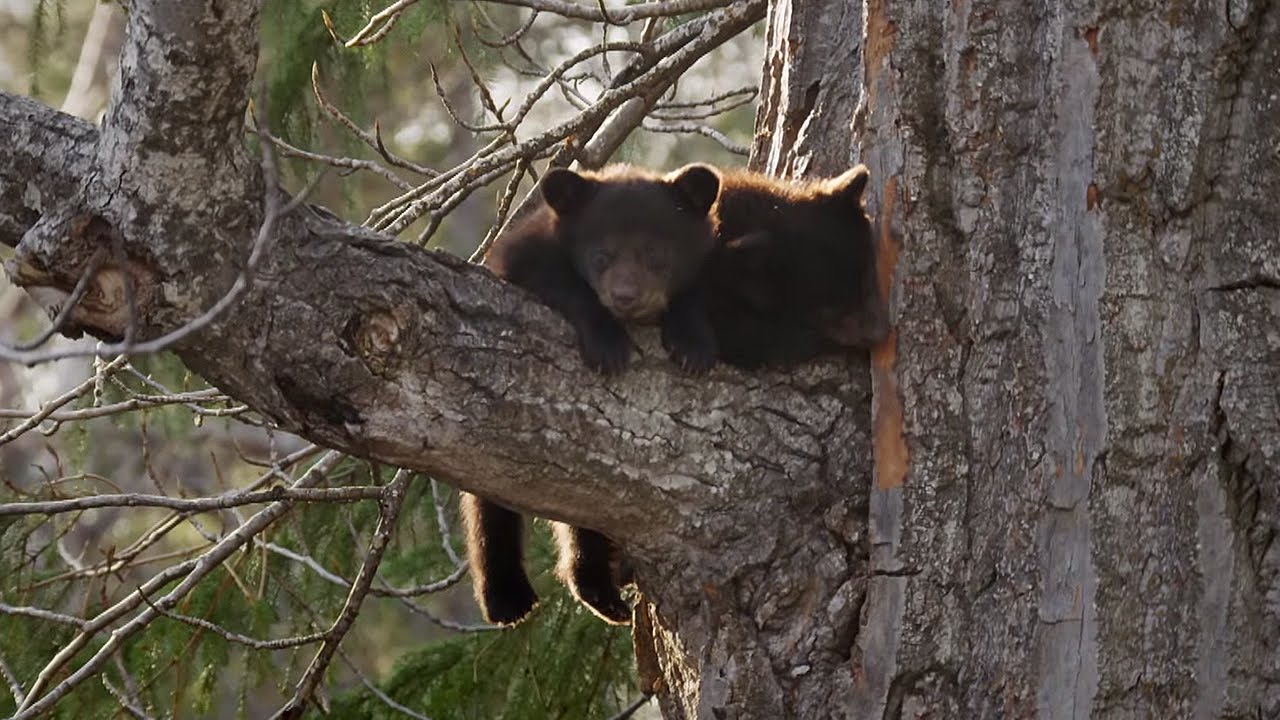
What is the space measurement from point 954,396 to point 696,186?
141 centimetres

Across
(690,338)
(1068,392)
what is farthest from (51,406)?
(1068,392)

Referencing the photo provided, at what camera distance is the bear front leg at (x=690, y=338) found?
3493mm

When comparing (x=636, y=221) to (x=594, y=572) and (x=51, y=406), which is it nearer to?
(x=594, y=572)

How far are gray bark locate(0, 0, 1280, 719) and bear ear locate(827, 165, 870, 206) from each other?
3.5 inches

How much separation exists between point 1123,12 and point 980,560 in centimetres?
126

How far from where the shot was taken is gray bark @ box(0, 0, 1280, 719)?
3.15 m

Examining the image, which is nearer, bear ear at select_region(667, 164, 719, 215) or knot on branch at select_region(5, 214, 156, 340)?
knot on branch at select_region(5, 214, 156, 340)

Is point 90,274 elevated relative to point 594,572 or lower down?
elevated

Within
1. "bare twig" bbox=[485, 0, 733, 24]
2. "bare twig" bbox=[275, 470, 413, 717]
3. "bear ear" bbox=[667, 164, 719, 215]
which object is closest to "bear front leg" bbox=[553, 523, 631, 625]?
"bare twig" bbox=[275, 470, 413, 717]

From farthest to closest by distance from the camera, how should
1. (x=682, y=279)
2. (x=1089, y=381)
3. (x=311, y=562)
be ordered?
(x=311, y=562), (x=682, y=279), (x=1089, y=381)

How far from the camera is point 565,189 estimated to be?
4508 millimetres

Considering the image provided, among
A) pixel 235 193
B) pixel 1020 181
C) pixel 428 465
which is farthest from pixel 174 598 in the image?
pixel 1020 181

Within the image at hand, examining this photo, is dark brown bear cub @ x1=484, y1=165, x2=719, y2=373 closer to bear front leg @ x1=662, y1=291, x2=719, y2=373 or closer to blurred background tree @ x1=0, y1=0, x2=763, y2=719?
bear front leg @ x1=662, y1=291, x2=719, y2=373

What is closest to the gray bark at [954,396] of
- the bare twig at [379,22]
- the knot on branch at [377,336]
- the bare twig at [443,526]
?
the knot on branch at [377,336]
